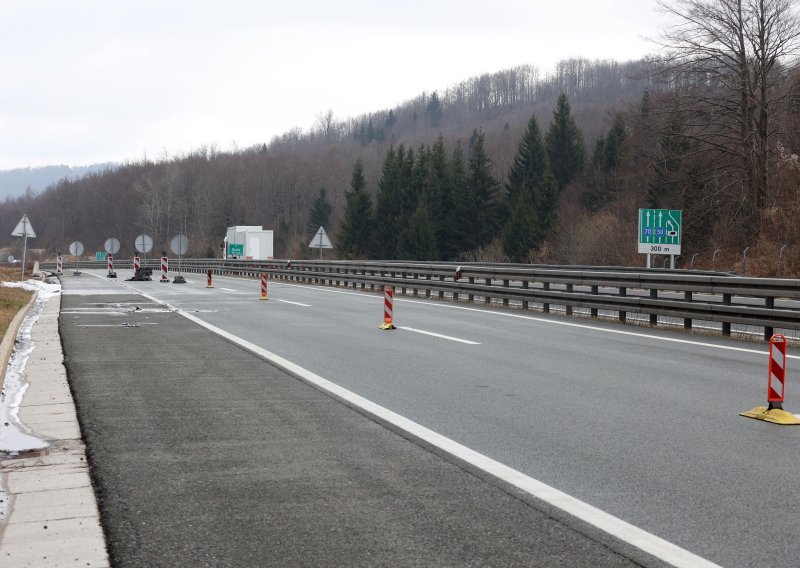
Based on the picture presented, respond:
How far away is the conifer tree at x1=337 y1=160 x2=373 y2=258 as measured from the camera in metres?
88.6

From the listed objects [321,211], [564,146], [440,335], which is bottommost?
[440,335]

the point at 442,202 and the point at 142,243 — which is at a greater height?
the point at 442,202

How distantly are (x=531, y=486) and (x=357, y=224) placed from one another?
278 feet

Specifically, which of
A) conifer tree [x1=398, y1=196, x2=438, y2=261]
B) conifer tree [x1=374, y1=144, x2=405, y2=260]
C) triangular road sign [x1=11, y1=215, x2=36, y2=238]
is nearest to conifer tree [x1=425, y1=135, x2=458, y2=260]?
conifer tree [x1=398, y1=196, x2=438, y2=261]

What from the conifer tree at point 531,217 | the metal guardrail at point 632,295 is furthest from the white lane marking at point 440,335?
the conifer tree at point 531,217

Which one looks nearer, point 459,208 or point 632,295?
point 632,295

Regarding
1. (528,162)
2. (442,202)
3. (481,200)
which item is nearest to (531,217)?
(481,200)

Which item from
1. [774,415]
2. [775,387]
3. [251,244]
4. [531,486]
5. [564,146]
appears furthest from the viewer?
[564,146]

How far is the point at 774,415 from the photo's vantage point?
22.7 feet

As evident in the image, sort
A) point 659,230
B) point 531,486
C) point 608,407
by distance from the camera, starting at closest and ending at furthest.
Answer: point 531,486 < point 608,407 < point 659,230

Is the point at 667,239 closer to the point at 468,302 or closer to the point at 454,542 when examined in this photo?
the point at 468,302

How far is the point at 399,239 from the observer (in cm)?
8494

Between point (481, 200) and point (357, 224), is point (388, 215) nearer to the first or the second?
point (357, 224)

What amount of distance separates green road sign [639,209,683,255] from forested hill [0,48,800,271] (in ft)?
13.7
